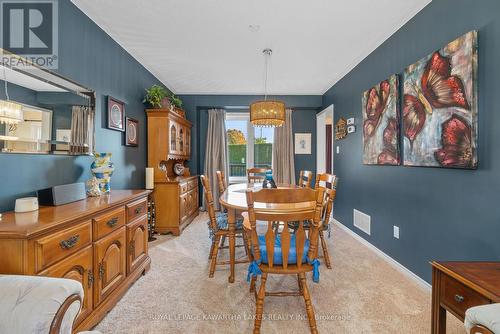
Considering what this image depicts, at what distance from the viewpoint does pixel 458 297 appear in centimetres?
113

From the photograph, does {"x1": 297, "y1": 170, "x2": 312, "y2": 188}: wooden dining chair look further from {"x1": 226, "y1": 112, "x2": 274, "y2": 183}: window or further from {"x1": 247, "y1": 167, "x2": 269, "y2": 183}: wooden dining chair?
{"x1": 226, "y1": 112, "x2": 274, "y2": 183}: window

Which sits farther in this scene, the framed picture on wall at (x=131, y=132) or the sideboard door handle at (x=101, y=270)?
the framed picture on wall at (x=131, y=132)

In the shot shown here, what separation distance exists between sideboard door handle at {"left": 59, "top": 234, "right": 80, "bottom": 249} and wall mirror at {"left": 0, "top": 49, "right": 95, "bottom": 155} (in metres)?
0.70

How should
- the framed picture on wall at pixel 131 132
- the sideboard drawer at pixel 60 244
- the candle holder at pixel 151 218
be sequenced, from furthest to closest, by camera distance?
1. the candle holder at pixel 151 218
2. the framed picture on wall at pixel 131 132
3. the sideboard drawer at pixel 60 244

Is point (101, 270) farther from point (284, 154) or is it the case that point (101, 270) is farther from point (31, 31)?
point (284, 154)

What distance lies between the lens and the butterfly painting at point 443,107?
1.65 m

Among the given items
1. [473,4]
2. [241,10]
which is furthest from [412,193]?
[241,10]

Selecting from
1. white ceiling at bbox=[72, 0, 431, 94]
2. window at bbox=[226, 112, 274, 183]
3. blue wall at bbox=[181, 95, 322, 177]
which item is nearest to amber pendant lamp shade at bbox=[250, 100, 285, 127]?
white ceiling at bbox=[72, 0, 431, 94]

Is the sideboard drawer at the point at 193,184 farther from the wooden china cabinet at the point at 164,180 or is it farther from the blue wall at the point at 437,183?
the blue wall at the point at 437,183

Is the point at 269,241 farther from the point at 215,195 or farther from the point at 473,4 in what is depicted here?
the point at 215,195

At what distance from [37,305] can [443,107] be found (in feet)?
8.65

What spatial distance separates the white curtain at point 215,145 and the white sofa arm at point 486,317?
4509 mm

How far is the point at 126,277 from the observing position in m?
2.00

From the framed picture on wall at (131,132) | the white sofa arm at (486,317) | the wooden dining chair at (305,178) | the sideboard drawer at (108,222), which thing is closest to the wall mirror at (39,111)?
the sideboard drawer at (108,222)
